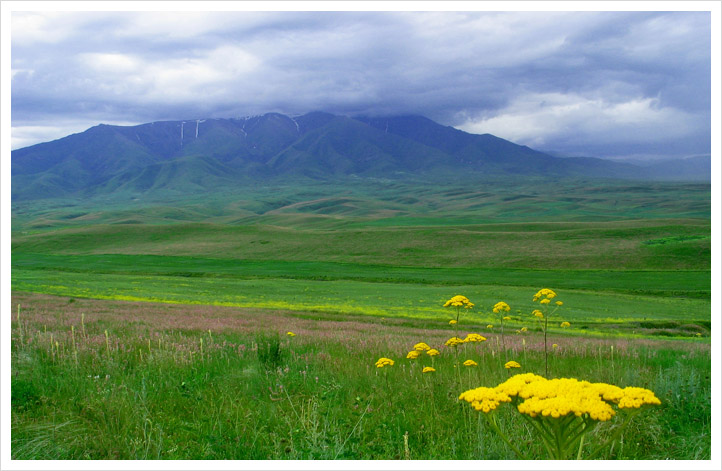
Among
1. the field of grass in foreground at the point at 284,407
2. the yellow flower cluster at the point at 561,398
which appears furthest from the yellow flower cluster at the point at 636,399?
the field of grass in foreground at the point at 284,407

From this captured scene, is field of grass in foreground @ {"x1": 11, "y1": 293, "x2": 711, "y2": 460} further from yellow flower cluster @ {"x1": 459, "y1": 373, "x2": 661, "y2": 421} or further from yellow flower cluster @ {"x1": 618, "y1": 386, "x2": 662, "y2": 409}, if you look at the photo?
yellow flower cluster @ {"x1": 618, "y1": 386, "x2": 662, "y2": 409}

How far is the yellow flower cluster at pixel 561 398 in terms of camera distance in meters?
3.36

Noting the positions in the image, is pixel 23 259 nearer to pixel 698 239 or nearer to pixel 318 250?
pixel 318 250

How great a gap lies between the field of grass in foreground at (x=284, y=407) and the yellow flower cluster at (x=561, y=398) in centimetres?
93

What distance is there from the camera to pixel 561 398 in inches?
136

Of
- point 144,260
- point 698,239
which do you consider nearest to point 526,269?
point 698,239

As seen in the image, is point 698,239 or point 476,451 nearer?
point 476,451

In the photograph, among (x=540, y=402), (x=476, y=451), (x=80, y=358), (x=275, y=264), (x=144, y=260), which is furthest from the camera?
(x=144, y=260)

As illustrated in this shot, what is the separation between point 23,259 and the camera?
8200 centimetres

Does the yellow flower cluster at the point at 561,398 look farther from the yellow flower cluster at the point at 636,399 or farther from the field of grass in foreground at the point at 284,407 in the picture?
the field of grass in foreground at the point at 284,407

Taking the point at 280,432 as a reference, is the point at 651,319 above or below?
below

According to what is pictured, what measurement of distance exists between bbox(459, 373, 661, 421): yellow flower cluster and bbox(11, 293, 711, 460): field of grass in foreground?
0.93 m

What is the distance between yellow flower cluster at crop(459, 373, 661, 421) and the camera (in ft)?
11.0

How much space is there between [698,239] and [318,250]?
63.4 metres
